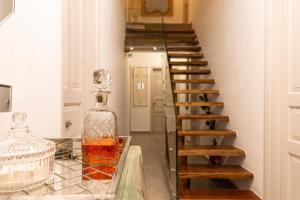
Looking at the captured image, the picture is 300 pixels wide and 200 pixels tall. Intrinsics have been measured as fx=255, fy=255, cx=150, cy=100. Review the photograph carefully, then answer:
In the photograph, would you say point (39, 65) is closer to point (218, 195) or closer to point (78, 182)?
point (78, 182)

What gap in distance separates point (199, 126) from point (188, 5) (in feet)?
13.0

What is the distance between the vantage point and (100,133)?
815 millimetres

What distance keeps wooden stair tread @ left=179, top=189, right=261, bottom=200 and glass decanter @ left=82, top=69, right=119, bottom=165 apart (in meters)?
1.75

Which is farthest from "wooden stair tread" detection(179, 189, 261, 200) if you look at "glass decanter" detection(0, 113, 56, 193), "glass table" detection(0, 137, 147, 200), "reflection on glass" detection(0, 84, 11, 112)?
"glass decanter" detection(0, 113, 56, 193)

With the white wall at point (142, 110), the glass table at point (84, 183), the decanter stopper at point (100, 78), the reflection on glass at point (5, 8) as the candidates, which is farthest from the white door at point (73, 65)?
the white wall at point (142, 110)

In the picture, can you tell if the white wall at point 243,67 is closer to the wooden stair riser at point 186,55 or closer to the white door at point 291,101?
the white door at point 291,101

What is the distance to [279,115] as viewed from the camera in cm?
209

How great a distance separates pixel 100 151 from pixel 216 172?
209cm

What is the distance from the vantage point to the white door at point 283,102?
1915mm

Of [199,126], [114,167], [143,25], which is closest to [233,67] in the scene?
[199,126]

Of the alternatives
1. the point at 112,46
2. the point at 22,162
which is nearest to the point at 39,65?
the point at 22,162

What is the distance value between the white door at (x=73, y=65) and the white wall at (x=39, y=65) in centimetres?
10

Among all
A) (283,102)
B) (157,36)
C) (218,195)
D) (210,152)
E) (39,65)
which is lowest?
(218,195)

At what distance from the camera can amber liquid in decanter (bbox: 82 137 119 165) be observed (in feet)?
2.43
